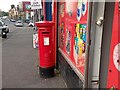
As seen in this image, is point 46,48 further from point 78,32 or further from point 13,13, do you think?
point 13,13

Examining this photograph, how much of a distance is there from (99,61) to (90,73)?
0.25m

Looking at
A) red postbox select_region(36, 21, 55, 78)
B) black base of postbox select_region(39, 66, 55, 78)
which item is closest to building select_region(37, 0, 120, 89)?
red postbox select_region(36, 21, 55, 78)

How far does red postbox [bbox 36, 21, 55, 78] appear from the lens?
6.21 meters

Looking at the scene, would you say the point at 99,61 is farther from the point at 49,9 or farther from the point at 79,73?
the point at 49,9

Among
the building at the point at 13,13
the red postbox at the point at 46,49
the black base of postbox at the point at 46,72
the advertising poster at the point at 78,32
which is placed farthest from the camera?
the building at the point at 13,13

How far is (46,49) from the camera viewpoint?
6.32 metres

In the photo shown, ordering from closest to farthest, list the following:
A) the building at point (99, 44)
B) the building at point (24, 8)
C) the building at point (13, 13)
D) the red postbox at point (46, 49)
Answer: the building at point (99, 44) → the red postbox at point (46, 49) → the building at point (24, 8) → the building at point (13, 13)

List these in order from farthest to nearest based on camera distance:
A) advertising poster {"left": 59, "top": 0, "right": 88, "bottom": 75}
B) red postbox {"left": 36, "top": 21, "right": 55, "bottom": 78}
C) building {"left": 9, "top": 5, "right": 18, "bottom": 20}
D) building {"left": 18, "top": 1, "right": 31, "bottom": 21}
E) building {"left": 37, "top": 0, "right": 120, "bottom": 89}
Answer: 1. building {"left": 9, "top": 5, "right": 18, "bottom": 20}
2. building {"left": 18, "top": 1, "right": 31, "bottom": 21}
3. red postbox {"left": 36, "top": 21, "right": 55, "bottom": 78}
4. advertising poster {"left": 59, "top": 0, "right": 88, "bottom": 75}
5. building {"left": 37, "top": 0, "right": 120, "bottom": 89}

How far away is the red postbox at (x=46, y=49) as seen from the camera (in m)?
6.21

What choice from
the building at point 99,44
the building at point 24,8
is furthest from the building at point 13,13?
the building at point 99,44

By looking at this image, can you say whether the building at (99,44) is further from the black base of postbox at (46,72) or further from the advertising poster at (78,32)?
the black base of postbox at (46,72)

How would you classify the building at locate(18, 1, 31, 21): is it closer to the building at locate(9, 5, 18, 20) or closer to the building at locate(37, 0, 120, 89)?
the building at locate(9, 5, 18, 20)

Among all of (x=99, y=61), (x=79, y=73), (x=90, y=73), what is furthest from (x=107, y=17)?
(x=79, y=73)

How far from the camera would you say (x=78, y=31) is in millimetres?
4121
